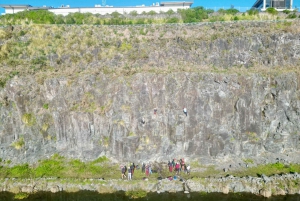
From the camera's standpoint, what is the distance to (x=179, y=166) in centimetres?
2872

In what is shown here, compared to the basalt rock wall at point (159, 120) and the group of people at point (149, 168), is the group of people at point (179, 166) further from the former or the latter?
the basalt rock wall at point (159, 120)

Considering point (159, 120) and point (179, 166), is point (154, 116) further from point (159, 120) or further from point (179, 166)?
point (179, 166)

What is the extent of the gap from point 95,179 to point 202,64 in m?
21.4

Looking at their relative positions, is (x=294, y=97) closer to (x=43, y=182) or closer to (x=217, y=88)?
(x=217, y=88)

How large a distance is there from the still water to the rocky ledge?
1.54ft

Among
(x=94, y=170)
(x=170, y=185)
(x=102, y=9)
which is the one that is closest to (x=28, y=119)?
(x=94, y=170)

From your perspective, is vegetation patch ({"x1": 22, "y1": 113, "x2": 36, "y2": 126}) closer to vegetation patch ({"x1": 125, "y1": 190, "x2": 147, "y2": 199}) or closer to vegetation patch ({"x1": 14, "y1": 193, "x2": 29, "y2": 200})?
vegetation patch ({"x1": 14, "y1": 193, "x2": 29, "y2": 200})

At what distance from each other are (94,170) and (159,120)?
9.42 m

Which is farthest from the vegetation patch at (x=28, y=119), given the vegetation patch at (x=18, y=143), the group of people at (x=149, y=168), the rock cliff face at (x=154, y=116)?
the group of people at (x=149, y=168)

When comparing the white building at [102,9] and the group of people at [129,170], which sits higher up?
the white building at [102,9]

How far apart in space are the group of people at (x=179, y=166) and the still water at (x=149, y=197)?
3.29 m

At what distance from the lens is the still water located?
25.0 m

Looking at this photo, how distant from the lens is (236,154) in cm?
3072

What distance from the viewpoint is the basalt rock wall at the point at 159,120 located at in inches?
1206
